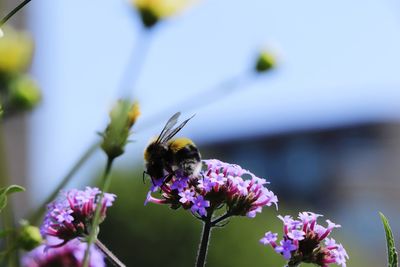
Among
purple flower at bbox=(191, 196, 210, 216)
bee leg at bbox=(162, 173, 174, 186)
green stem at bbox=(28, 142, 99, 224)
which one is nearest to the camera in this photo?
green stem at bbox=(28, 142, 99, 224)

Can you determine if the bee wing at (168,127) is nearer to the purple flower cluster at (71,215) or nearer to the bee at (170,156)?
the bee at (170,156)

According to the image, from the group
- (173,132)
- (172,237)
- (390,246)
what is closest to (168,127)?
(173,132)

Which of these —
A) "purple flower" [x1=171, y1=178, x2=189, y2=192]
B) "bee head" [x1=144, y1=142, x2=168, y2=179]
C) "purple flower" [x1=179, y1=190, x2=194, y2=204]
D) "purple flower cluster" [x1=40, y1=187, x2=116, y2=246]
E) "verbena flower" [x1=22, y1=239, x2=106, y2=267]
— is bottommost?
"verbena flower" [x1=22, y1=239, x2=106, y2=267]

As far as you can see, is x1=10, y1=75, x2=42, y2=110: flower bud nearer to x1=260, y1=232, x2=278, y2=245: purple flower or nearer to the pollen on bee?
the pollen on bee

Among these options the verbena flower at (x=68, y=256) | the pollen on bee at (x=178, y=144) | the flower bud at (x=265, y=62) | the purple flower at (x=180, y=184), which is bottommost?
the verbena flower at (x=68, y=256)

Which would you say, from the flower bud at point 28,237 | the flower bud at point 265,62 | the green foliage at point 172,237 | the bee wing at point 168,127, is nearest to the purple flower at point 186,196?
the bee wing at point 168,127

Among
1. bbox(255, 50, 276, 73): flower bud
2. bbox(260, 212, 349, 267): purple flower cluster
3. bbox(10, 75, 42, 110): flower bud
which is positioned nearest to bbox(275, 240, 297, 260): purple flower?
bbox(260, 212, 349, 267): purple flower cluster

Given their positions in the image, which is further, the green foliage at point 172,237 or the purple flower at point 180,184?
the green foliage at point 172,237
